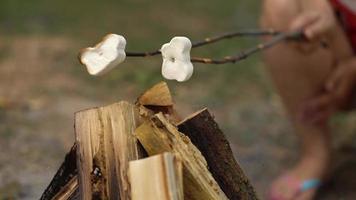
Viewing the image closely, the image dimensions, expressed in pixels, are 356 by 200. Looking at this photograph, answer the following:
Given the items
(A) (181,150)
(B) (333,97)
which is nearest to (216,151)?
(A) (181,150)

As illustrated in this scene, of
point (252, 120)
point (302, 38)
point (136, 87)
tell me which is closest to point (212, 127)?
point (302, 38)

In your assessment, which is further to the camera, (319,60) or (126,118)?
(319,60)

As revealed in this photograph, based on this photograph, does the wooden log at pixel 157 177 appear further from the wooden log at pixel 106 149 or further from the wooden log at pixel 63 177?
the wooden log at pixel 63 177

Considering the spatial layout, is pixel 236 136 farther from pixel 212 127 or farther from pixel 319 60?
pixel 212 127

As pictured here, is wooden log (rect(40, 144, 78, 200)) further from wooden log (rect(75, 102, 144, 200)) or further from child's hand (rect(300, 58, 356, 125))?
child's hand (rect(300, 58, 356, 125))

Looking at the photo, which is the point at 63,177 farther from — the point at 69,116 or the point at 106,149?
the point at 69,116

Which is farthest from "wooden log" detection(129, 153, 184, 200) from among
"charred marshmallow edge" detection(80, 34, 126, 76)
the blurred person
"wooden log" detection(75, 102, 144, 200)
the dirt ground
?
the blurred person
